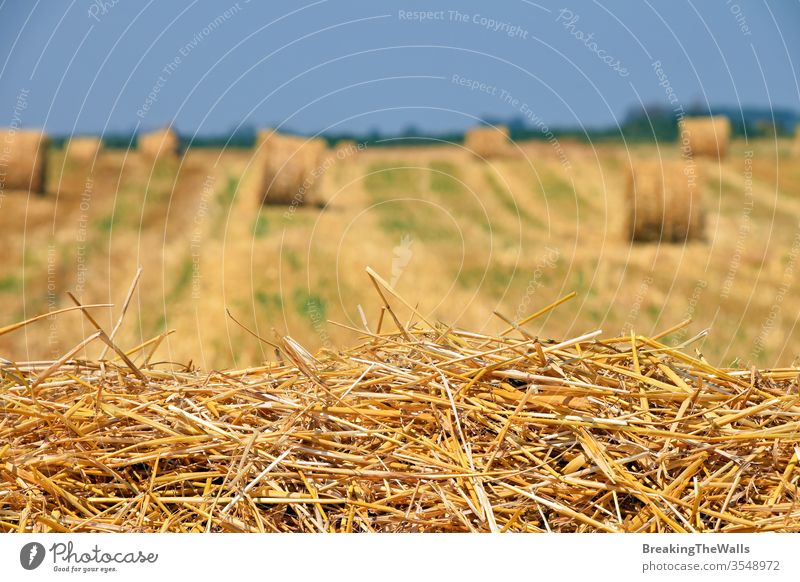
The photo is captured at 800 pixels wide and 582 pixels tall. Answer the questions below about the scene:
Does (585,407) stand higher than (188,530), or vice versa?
(585,407)

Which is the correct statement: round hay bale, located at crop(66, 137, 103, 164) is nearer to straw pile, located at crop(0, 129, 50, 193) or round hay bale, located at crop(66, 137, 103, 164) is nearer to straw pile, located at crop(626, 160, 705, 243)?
straw pile, located at crop(0, 129, 50, 193)

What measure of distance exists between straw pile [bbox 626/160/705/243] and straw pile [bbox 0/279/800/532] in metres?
10.3

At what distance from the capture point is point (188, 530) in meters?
1.92

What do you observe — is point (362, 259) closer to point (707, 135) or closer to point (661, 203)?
point (661, 203)

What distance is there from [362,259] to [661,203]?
4.66m

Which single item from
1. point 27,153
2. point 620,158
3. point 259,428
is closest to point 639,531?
point 259,428

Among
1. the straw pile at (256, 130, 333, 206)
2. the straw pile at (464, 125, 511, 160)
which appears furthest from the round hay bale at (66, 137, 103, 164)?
the straw pile at (464, 125, 511, 160)

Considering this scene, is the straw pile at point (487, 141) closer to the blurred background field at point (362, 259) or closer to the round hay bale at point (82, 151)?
the blurred background field at point (362, 259)

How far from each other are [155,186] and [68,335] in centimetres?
932

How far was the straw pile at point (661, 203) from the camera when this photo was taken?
12.2m

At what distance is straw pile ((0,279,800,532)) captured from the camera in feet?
6.25

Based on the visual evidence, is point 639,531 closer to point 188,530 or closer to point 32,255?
point 188,530

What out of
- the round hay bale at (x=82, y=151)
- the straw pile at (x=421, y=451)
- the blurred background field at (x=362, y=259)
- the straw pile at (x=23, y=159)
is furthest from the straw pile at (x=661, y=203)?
the round hay bale at (x=82, y=151)
